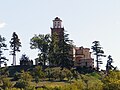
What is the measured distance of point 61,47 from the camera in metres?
120

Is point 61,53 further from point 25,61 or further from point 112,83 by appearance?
point 112,83

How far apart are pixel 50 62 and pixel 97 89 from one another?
138 feet

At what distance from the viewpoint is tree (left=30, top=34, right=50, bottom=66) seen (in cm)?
11944

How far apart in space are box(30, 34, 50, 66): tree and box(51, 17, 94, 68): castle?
6467 millimetres

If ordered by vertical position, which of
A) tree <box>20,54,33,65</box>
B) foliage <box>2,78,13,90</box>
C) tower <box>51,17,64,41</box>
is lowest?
foliage <box>2,78,13,90</box>

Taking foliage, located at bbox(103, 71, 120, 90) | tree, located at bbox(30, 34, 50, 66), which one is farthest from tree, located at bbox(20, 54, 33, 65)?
→ foliage, located at bbox(103, 71, 120, 90)

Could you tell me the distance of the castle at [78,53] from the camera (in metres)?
133

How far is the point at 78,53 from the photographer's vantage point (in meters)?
138

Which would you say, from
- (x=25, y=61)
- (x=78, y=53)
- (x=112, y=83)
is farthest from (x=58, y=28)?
(x=112, y=83)

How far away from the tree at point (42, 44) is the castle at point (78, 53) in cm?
647

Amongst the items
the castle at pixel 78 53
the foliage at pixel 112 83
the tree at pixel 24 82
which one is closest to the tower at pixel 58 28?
the castle at pixel 78 53

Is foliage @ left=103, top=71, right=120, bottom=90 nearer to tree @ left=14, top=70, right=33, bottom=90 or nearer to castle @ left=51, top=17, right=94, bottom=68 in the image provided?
tree @ left=14, top=70, right=33, bottom=90

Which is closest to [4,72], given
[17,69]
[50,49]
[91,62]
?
[17,69]

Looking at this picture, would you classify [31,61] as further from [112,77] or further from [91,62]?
[112,77]
